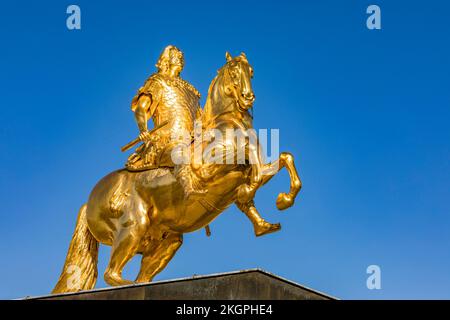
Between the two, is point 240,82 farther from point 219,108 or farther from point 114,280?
point 114,280

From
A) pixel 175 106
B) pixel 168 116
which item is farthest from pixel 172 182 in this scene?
pixel 175 106

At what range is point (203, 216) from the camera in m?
12.7

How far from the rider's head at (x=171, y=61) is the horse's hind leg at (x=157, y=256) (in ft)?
8.12

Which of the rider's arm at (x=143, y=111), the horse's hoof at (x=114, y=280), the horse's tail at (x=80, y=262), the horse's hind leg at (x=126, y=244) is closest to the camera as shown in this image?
the horse's hoof at (x=114, y=280)

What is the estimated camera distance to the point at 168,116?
44.0 feet

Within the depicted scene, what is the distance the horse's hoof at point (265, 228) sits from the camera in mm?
12344

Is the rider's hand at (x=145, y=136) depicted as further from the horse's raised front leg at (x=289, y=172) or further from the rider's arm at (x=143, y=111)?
the horse's raised front leg at (x=289, y=172)

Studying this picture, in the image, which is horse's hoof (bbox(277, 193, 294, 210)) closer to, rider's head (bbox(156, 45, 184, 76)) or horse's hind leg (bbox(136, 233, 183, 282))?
horse's hind leg (bbox(136, 233, 183, 282))

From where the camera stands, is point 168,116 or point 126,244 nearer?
point 126,244

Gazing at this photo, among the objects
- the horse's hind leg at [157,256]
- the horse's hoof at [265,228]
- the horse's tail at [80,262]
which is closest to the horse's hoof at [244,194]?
the horse's hoof at [265,228]

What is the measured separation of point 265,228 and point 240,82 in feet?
6.69
